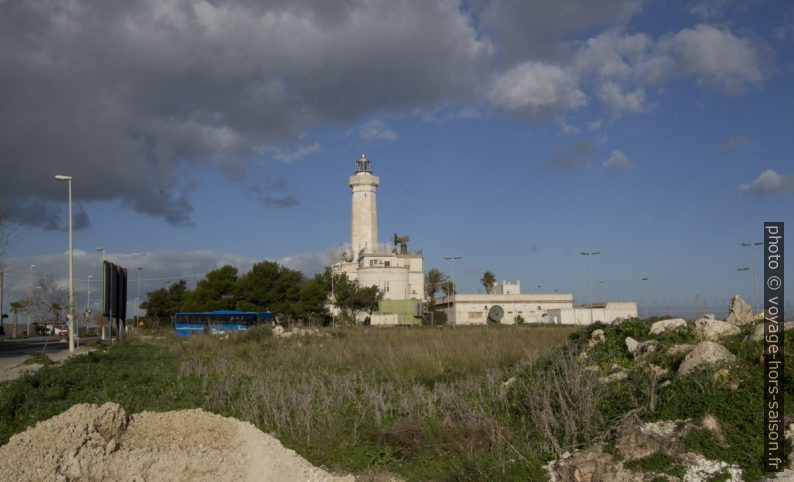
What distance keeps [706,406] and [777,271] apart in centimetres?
203

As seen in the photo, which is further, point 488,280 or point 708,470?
point 488,280

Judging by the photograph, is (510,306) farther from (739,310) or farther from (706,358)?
(706,358)

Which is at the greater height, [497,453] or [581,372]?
[581,372]

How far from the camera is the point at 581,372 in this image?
10.8m

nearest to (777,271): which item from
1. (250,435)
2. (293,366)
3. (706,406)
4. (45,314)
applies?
(706,406)

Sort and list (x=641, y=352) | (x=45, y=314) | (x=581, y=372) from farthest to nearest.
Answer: (x=45, y=314), (x=641, y=352), (x=581, y=372)

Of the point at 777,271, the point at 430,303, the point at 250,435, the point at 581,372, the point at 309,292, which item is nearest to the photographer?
the point at 777,271

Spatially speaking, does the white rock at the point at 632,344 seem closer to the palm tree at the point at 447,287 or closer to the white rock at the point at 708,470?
the white rock at the point at 708,470

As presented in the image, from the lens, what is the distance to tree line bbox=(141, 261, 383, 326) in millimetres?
67062

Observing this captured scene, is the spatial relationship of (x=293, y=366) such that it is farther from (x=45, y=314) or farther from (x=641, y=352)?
(x=45, y=314)

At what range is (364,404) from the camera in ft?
40.3

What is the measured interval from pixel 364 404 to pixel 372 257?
62451mm

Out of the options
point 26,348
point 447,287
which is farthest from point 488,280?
point 26,348

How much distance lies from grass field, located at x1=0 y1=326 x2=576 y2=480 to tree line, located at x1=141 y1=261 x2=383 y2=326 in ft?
151
